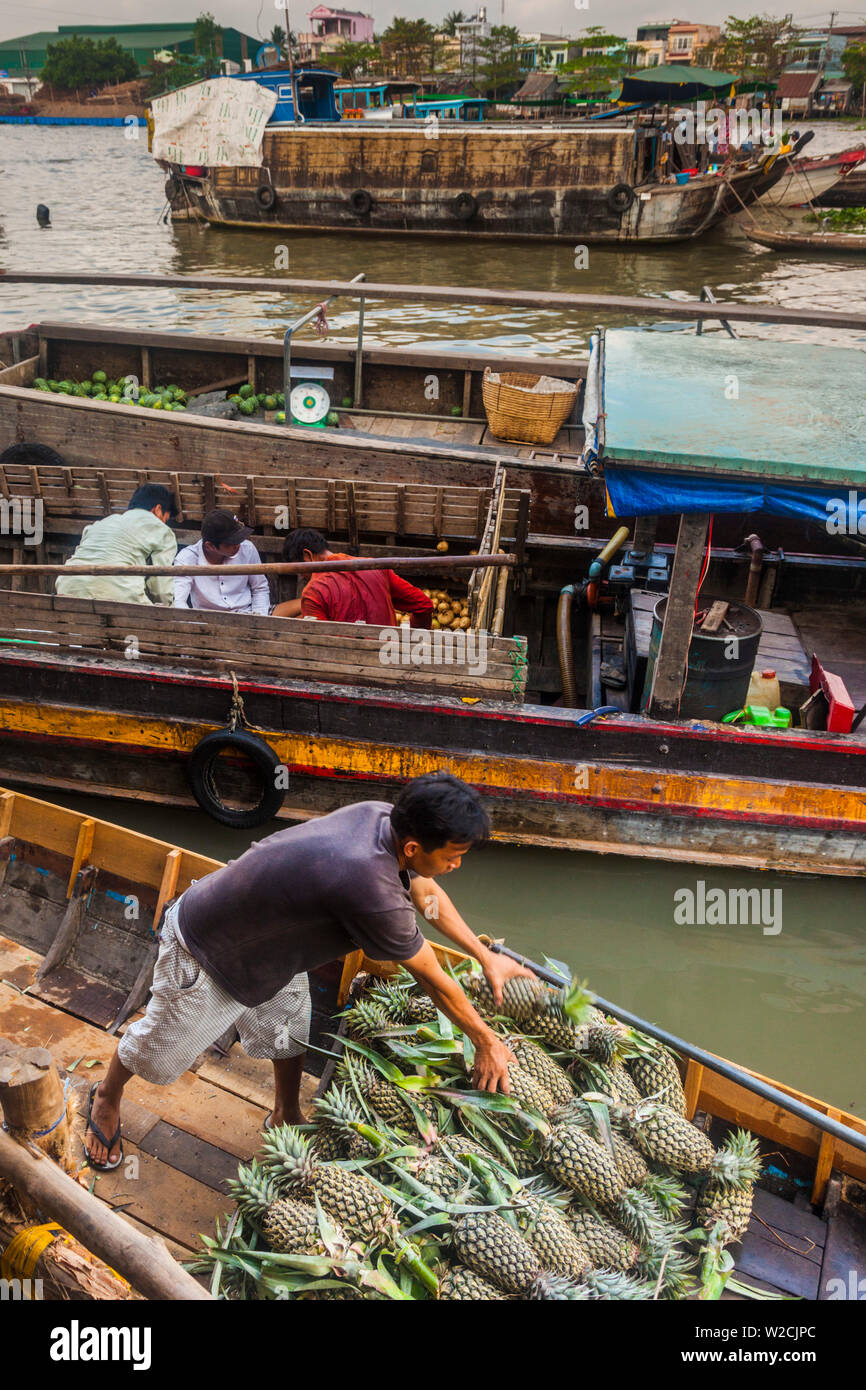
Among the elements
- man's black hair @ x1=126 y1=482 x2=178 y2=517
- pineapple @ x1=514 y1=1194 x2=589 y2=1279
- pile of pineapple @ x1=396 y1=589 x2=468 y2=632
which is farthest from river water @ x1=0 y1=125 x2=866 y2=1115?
pineapple @ x1=514 y1=1194 x2=589 y2=1279

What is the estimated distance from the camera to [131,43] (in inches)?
4003

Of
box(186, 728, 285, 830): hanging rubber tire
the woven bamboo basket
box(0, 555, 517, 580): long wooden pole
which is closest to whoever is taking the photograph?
box(0, 555, 517, 580): long wooden pole

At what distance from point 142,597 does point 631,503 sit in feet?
11.4

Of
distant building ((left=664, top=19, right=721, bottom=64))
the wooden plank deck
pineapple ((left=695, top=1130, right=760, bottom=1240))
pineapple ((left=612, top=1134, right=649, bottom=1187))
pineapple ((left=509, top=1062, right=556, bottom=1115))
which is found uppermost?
distant building ((left=664, top=19, right=721, bottom=64))

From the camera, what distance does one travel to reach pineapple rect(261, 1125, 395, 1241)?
101 inches

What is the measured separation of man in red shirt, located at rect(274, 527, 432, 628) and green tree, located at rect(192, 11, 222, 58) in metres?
99.6

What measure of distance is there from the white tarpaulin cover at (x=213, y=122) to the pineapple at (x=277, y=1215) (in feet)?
81.8

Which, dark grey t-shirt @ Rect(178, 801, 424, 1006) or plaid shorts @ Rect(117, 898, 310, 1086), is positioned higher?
dark grey t-shirt @ Rect(178, 801, 424, 1006)

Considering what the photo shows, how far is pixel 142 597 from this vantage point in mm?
6129

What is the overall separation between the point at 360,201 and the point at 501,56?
4552cm

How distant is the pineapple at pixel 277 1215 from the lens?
98.1 inches

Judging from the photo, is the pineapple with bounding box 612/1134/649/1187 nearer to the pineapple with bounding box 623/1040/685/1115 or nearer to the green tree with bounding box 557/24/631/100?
the pineapple with bounding box 623/1040/685/1115

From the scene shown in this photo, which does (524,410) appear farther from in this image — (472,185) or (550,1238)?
(472,185)
